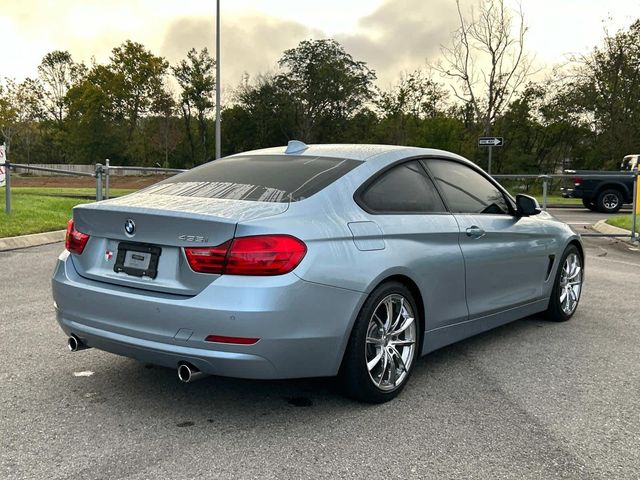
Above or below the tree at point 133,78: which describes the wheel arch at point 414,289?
below

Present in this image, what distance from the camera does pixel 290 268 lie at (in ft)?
10.3

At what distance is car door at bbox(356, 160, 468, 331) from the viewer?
148 inches

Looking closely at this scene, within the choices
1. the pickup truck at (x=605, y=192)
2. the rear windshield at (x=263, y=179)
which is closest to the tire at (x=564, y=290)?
the rear windshield at (x=263, y=179)

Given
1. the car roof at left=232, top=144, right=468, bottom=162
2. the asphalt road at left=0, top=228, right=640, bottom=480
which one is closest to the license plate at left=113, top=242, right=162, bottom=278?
the asphalt road at left=0, top=228, right=640, bottom=480

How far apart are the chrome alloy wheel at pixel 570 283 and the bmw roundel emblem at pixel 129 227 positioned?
390 centimetres

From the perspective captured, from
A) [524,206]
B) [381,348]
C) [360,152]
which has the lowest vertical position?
[381,348]

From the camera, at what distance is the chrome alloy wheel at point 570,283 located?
5.77m

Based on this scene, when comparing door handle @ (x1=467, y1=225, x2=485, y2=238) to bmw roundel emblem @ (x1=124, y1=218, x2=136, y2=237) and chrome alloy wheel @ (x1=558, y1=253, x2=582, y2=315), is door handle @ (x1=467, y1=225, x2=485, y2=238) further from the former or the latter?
bmw roundel emblem @ (x1=124, y1=218, x2=136, y2=237)

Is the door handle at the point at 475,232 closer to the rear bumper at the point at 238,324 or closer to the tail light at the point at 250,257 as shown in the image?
the rear bumper at the point at 238,324

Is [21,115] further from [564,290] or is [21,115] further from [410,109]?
[564,290]

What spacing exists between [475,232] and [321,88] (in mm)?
51190

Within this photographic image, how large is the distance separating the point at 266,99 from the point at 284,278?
52.7 metres

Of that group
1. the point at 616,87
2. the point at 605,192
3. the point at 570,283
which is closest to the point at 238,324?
the point at 570,283

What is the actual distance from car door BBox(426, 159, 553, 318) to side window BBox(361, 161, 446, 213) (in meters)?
0.15
